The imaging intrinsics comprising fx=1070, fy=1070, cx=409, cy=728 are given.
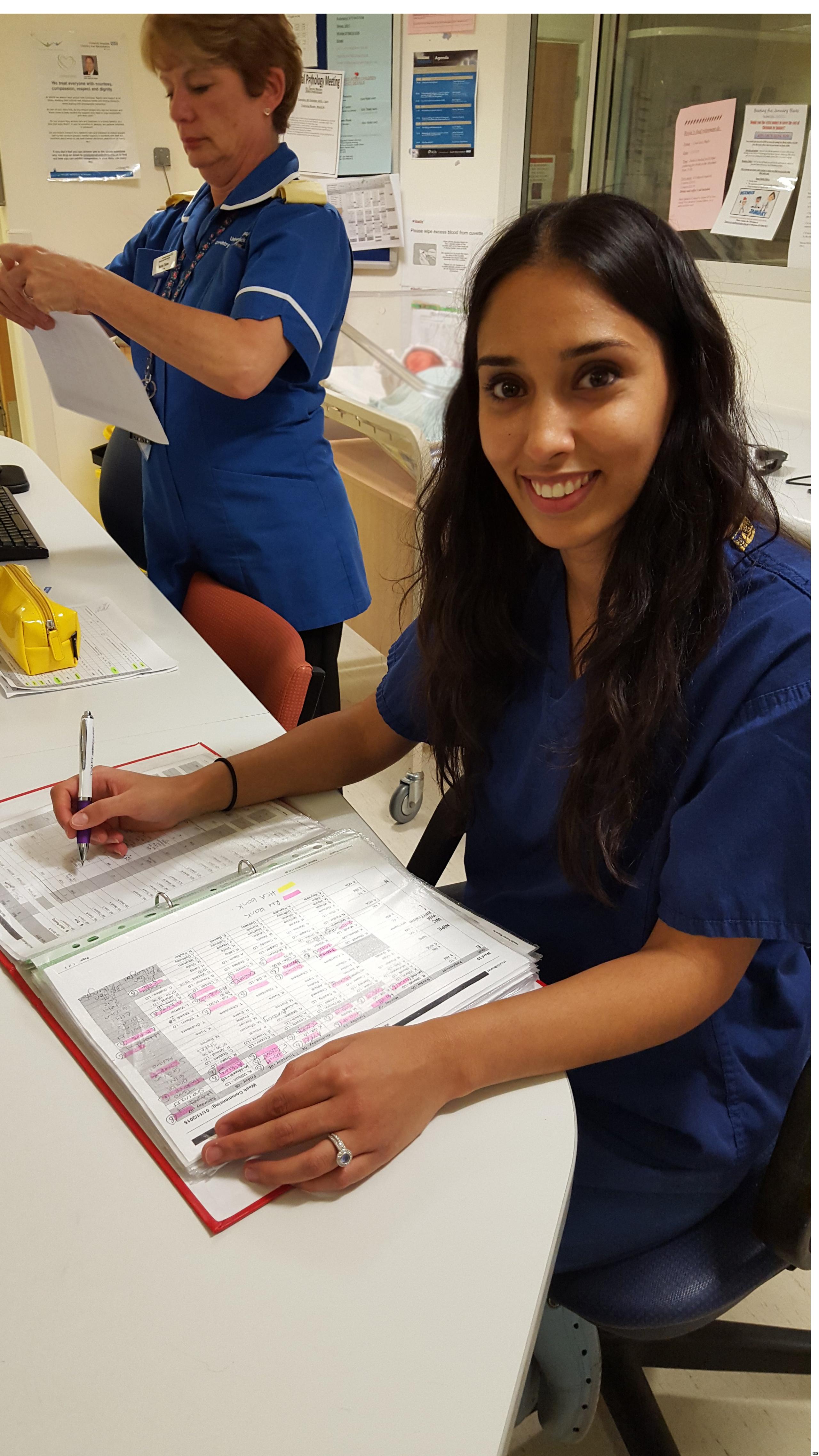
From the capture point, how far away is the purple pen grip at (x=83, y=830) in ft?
3.31

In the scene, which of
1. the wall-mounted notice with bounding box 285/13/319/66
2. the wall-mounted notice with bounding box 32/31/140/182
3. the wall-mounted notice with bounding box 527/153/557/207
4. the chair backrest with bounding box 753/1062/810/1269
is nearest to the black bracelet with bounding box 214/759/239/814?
the chair backrest with bounding box 753/1062/810/1269

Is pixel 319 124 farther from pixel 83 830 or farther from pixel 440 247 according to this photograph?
pixel 83 830

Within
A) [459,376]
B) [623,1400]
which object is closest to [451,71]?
[459,376]

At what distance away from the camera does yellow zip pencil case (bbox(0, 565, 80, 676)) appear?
1.38 m

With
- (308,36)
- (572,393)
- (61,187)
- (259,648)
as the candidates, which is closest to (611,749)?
(572,393)

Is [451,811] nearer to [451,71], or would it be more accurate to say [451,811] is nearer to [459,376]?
[459,376]

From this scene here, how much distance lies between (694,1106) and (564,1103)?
24 centimetres

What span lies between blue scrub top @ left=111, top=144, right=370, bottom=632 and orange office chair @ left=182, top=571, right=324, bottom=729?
0.50 feet

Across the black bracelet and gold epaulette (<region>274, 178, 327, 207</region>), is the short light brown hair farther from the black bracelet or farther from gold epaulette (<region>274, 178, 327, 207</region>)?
the black bracelet

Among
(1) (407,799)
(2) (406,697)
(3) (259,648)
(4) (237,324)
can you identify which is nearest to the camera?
(2) (406,697)

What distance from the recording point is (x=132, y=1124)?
730mm

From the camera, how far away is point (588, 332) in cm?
85

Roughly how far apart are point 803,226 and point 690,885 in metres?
1.86

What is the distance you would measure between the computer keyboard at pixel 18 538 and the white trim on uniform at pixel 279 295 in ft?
1.74
